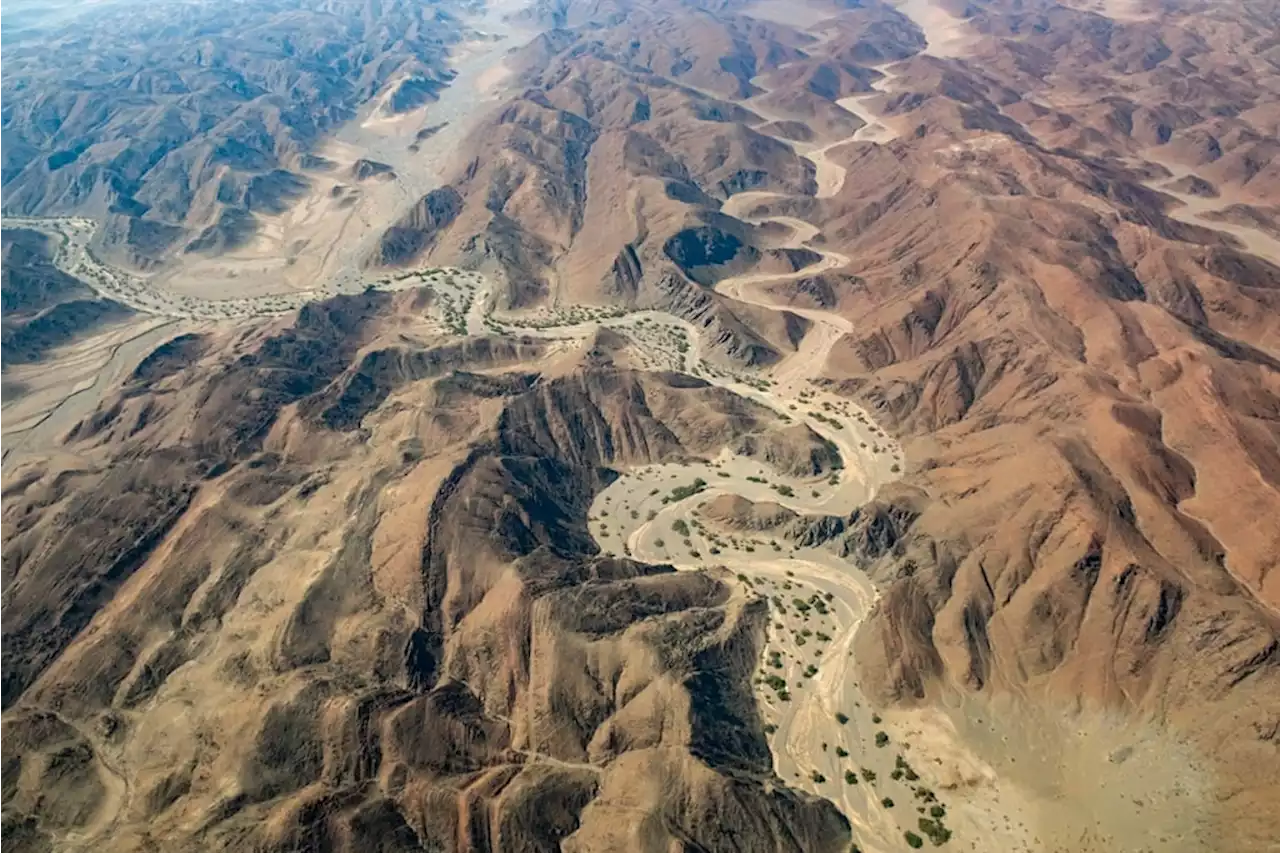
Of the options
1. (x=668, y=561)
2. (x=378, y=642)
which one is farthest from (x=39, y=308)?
(x=668, y=561)

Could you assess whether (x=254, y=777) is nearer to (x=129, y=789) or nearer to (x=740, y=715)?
(x=129, y=789)

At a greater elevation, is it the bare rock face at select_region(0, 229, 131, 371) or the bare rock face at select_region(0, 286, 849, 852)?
the bare rock face at select_region(0, 286, 849, 852)

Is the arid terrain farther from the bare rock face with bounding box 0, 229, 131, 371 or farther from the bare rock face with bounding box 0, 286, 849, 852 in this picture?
the bare rock face with bounding box 0, 229, 131, 371

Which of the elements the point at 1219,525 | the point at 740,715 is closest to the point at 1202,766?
the point at 1219,525

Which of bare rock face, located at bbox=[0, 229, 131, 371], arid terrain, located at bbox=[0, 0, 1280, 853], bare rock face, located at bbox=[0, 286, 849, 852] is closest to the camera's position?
bare rock face, located at bbox=[0, 286, 849, 852]

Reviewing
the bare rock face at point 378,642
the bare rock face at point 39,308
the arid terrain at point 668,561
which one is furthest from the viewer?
the bare rock face at point 39,308

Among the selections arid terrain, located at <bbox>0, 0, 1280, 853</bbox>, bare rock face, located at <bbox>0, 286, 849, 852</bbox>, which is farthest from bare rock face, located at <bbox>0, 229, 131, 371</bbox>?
bare rock face, located at <bbox>0, 286, 849, 852</bbox>

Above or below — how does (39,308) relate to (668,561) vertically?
above

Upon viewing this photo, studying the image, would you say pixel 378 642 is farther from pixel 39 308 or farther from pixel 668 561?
pixel 39 308

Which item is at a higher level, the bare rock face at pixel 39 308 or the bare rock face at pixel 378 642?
the bare rock face at pixel 378 642

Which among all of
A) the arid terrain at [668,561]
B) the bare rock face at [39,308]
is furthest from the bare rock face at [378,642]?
the bare rock face at [39,308]

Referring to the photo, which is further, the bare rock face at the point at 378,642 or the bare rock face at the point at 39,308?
the bare rock face at the point at 39,308

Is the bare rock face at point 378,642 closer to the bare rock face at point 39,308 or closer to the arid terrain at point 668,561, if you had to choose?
the arid terrain at point 668,561
